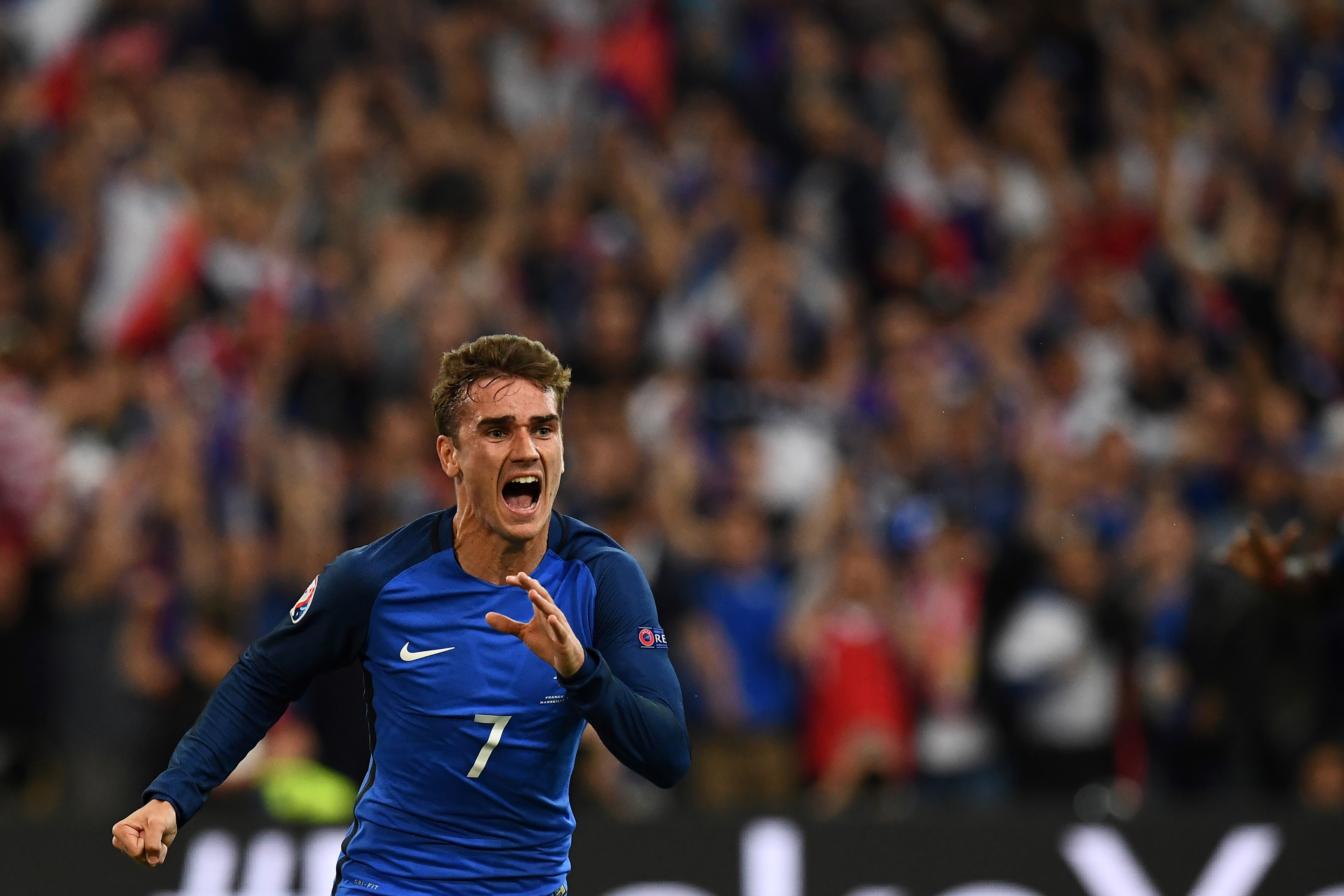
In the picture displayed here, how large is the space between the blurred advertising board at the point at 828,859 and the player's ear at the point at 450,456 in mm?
3742

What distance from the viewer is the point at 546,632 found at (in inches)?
166

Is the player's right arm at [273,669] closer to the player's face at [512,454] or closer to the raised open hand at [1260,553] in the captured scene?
the player's face at [512,454]

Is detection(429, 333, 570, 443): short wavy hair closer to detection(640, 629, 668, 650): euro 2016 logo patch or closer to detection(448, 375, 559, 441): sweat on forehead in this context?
detection(448, 375, 559, 441): sweat on forehead

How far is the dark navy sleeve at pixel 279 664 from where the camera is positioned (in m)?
4.77

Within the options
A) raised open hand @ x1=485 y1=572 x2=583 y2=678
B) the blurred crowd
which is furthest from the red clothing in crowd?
raised open hand @ x1=485 y1=572 x2=583 y2=678

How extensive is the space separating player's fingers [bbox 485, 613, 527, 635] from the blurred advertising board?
13.6 feet

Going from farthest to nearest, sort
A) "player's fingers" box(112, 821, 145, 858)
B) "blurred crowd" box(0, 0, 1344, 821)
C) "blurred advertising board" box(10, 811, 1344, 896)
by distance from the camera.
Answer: "blurred crowd" box(0, 0, 1344, 821) → "blurred advertising board" box(10, 811, 1344, 896) → "player's fingers" box(112, 821, 145, 858)

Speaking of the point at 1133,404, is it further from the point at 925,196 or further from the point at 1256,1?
the point at 1256,1

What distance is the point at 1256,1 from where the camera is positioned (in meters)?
15.0

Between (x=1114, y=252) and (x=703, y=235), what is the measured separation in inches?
113

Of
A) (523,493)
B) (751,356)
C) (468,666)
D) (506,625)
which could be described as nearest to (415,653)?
(468,666)

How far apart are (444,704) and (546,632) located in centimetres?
60

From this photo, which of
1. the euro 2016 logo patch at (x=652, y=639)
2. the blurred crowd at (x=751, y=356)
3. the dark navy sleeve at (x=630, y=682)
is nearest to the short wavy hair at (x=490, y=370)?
the dark navy sleeve at (x=630, y=682)

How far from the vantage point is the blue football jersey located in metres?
4.66
